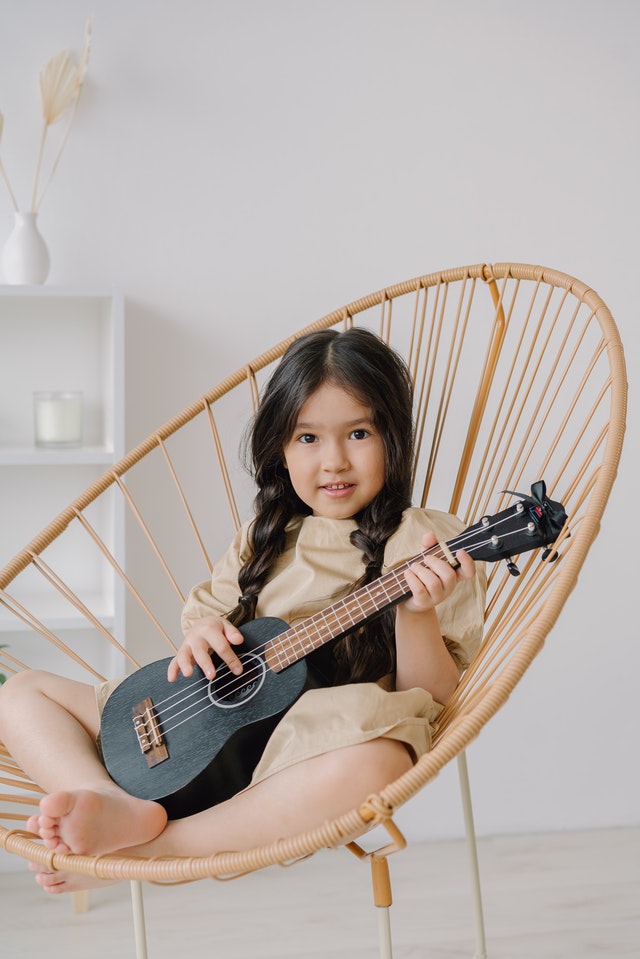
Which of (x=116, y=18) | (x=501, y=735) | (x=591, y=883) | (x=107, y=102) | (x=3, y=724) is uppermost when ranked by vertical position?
(x=116, y=18)

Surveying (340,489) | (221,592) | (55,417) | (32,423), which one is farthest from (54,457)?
(340,489)

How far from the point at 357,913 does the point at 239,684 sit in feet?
2.56

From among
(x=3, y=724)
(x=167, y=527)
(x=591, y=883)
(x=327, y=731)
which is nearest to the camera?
(x=327, y=731)

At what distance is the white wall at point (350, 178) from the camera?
5.93 feet

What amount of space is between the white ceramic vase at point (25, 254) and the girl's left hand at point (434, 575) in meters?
0.96

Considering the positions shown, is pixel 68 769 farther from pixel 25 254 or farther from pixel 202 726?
pixel 25 254

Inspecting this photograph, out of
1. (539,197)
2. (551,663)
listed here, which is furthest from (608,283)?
(551,663)

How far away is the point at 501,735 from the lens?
6.55 feet

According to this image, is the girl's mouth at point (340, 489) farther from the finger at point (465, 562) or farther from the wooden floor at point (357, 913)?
the wooden floor at point (357, 913)

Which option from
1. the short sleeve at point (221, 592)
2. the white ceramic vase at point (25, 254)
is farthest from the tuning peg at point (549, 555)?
the white ceramic vase at point (25, 254)

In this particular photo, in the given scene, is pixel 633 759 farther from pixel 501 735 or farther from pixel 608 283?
pixel 608 283

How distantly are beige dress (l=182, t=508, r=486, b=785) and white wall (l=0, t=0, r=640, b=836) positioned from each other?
607 millimetres

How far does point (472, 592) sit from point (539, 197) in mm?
1022

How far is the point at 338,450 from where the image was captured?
1220 mm
